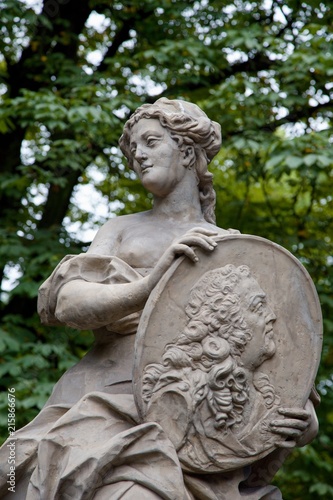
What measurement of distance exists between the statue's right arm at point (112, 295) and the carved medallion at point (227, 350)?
0.20 feet

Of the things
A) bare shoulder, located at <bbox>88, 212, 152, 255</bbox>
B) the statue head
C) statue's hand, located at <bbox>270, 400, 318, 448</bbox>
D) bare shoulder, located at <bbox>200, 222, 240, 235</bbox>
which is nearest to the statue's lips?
the statue head

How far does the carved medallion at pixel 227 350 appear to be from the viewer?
6129mm

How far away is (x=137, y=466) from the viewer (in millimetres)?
6059

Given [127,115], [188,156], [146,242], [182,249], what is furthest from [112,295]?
[127,115]

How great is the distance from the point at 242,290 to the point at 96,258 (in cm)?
80

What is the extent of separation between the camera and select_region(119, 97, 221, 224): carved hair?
6.95m

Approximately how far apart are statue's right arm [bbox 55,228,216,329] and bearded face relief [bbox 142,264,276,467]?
17cm

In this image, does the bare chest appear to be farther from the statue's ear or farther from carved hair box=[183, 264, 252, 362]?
carved hair box=[183, 264, 252, 362]

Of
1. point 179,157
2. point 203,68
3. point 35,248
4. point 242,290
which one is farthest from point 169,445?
point 203,68

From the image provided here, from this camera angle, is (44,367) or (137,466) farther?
(44,367)

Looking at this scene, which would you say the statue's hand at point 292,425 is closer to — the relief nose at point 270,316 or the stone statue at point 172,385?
the stone statue at point 172,385

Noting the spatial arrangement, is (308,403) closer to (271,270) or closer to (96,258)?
(271,270)

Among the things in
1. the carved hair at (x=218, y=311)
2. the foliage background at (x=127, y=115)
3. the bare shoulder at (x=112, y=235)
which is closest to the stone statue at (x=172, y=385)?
the carved hair at (x=218, y=311)

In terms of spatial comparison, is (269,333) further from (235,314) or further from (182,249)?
(182,249)
